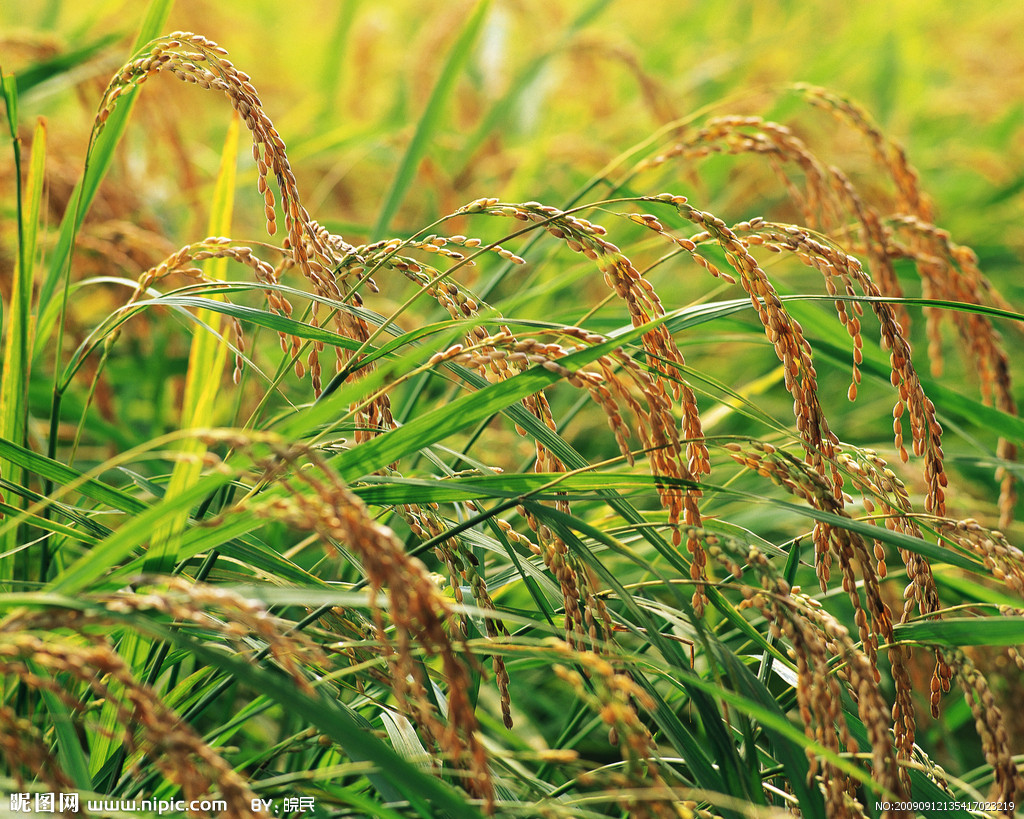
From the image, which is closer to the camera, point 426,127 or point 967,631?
point 967,631

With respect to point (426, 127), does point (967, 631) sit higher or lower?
lower

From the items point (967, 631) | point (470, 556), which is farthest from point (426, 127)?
point (967, 631)

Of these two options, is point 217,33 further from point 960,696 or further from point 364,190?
point 960,696

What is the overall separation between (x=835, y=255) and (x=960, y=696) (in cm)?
154

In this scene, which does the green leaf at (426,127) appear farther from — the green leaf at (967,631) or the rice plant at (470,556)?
Answer: the green leaf at (967,631)

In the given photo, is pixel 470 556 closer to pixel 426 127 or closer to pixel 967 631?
pixel 967 631

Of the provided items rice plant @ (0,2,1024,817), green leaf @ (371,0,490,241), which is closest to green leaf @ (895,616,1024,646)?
rice plant @ (0,2,1024,817)

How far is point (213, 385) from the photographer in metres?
1.17

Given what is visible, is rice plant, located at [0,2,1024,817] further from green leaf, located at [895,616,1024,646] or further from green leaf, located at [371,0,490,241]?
green leaf, located at [371,0,490,241]

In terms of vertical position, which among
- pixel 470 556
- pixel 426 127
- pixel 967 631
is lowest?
pixel 967 631

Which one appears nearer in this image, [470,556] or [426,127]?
[470,556]

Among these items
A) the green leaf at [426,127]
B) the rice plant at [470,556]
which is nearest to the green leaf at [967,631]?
the rice plant at [470,556]

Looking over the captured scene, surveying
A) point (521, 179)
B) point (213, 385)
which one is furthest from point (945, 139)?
point (213, 385)

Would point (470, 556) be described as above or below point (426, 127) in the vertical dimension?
below
